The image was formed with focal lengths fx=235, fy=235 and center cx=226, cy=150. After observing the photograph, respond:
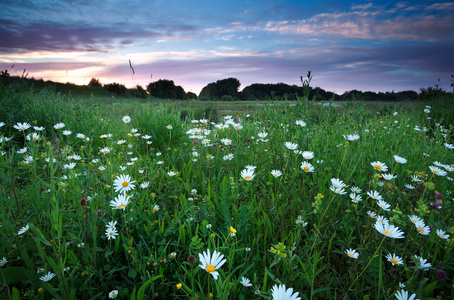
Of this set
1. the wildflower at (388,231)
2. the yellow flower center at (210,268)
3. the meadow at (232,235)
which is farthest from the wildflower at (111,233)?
the wildflower at (388,231)

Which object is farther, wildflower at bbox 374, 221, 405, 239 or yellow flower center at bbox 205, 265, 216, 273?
wildflower at bbox 374, 221, 405, 239

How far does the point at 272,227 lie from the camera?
169 cm

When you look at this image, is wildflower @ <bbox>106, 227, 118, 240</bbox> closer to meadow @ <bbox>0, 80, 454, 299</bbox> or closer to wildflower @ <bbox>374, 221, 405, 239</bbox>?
meadow @ <bbox>0, 80, 454, 299</bbox>

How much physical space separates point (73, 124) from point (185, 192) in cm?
287

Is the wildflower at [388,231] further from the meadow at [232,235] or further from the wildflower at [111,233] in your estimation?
the wildflower at [111,233]

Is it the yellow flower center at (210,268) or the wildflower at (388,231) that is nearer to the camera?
the yellow flower center at (210,268)

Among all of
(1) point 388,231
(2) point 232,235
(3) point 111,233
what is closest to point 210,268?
(2) point 232,235

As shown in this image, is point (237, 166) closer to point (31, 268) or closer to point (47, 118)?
point (31, 268)

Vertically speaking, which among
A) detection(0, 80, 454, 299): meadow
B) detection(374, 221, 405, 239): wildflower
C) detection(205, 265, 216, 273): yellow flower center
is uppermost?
detection(374, 221, 405, 239): wildflower

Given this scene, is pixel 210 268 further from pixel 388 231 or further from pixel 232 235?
pixel 388 231

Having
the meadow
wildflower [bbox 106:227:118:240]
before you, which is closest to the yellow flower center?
the meadow

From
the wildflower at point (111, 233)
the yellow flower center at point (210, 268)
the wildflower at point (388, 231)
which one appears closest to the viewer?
the yellow flower center at point (210, 268)

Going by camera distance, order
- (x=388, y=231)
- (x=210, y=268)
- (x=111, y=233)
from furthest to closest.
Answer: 1. (x=111, y=233)
2. (x=388, y=231)
3. (x=210, y=268)

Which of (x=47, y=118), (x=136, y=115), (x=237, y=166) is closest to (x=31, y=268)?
(x=237, y=166)
